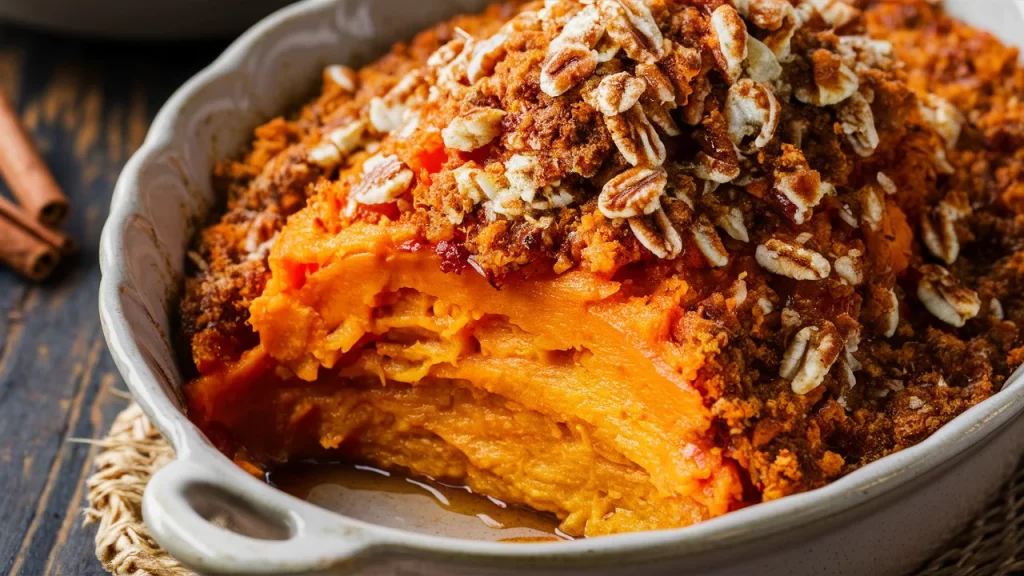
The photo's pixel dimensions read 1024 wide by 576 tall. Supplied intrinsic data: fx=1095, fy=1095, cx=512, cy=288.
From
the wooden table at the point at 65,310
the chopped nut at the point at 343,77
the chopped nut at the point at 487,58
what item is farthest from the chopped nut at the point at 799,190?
the wooden table at the point at 65,310

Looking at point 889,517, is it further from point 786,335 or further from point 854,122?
point 854,122

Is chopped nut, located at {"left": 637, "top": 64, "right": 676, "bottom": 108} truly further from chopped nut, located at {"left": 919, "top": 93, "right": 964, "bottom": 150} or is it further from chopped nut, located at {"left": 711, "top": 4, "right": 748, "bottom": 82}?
chopped nut, located at {"left": 919, "top": 93, "right": 964, "bottom": 150}

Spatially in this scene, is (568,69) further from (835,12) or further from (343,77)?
(343,77)

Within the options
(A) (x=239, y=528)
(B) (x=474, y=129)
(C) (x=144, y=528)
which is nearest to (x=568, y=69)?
(B) (x=474, y=129)

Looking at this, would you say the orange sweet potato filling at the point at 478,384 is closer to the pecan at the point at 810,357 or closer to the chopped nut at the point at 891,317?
the pecan at the point at 810,357

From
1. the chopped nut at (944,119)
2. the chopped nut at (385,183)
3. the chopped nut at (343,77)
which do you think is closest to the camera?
the chopped nut at (385,183)

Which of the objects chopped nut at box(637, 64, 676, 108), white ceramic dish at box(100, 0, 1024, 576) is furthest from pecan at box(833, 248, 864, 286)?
chopped nut at box(637, 64, 676, 108)
